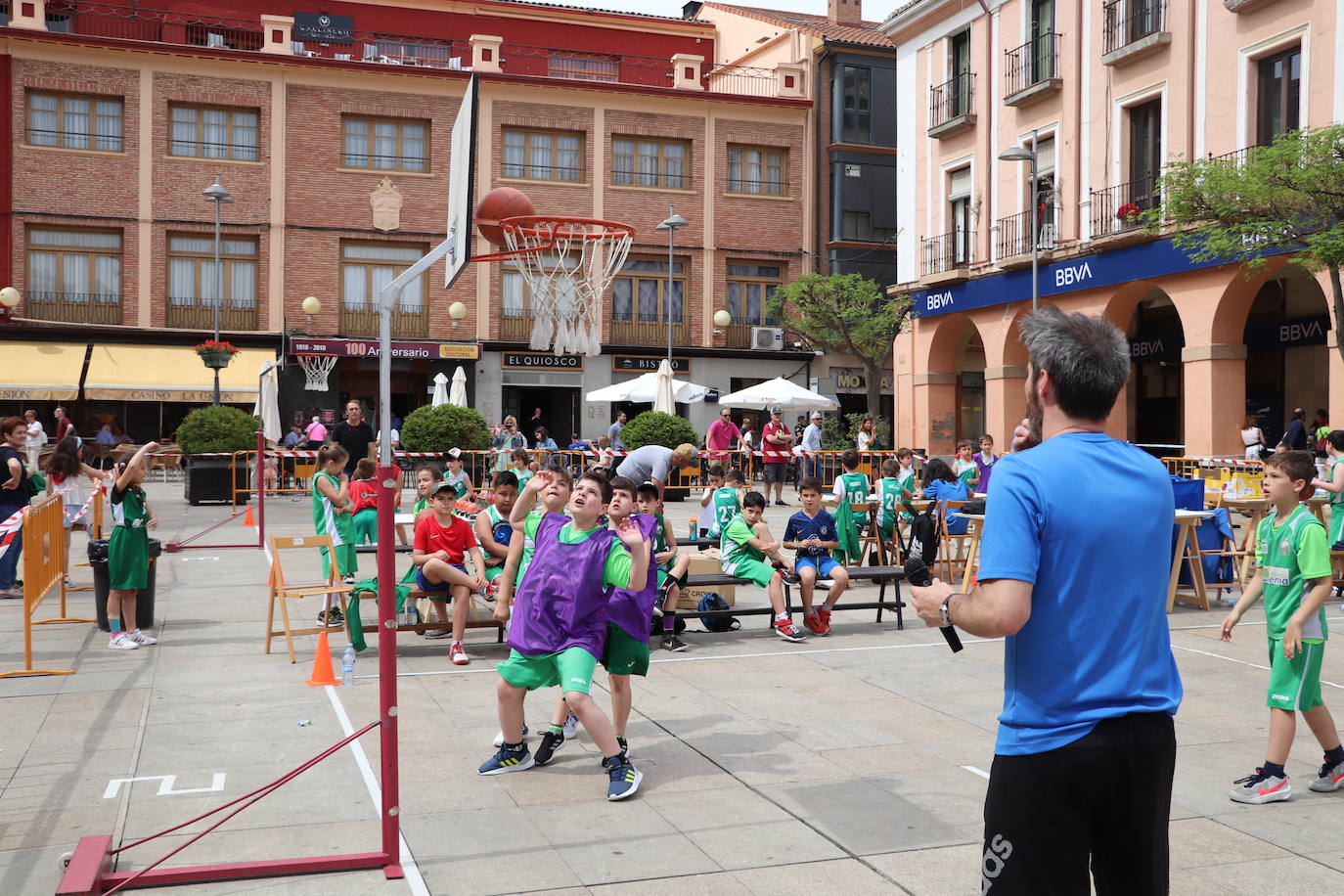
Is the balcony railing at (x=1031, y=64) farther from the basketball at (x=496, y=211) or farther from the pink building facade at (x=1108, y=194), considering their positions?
the basketball at (x=496, y=211)

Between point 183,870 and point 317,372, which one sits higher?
point 317,372

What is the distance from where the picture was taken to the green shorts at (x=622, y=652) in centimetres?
630

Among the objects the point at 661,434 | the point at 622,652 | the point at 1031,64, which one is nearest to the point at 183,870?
the point at 622,652

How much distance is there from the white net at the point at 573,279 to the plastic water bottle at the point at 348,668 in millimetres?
9947

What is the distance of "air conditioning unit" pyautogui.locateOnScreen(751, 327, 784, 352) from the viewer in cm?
4044

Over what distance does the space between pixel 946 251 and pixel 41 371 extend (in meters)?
25.1

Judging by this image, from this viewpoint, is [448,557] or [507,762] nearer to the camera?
[507,762]

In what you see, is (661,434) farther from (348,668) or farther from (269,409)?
(348,668)

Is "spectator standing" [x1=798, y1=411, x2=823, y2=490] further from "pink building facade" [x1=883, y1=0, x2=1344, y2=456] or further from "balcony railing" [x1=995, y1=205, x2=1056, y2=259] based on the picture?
"balcony railing" [x1=995, y1=205, x2=1056, y2=259]

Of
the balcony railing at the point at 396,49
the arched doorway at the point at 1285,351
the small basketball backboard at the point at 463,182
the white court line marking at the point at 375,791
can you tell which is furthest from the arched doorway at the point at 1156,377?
the small basketball backboard at the point at 463,182

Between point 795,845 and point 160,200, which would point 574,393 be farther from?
point 795,845

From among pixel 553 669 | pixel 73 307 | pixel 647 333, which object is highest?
pixel 73 307

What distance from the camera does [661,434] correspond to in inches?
1003

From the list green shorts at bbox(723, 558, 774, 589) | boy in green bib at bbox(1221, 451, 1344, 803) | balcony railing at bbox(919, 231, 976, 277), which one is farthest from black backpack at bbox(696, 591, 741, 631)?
balcony railing at bbox(919, 231, 976, 277)
